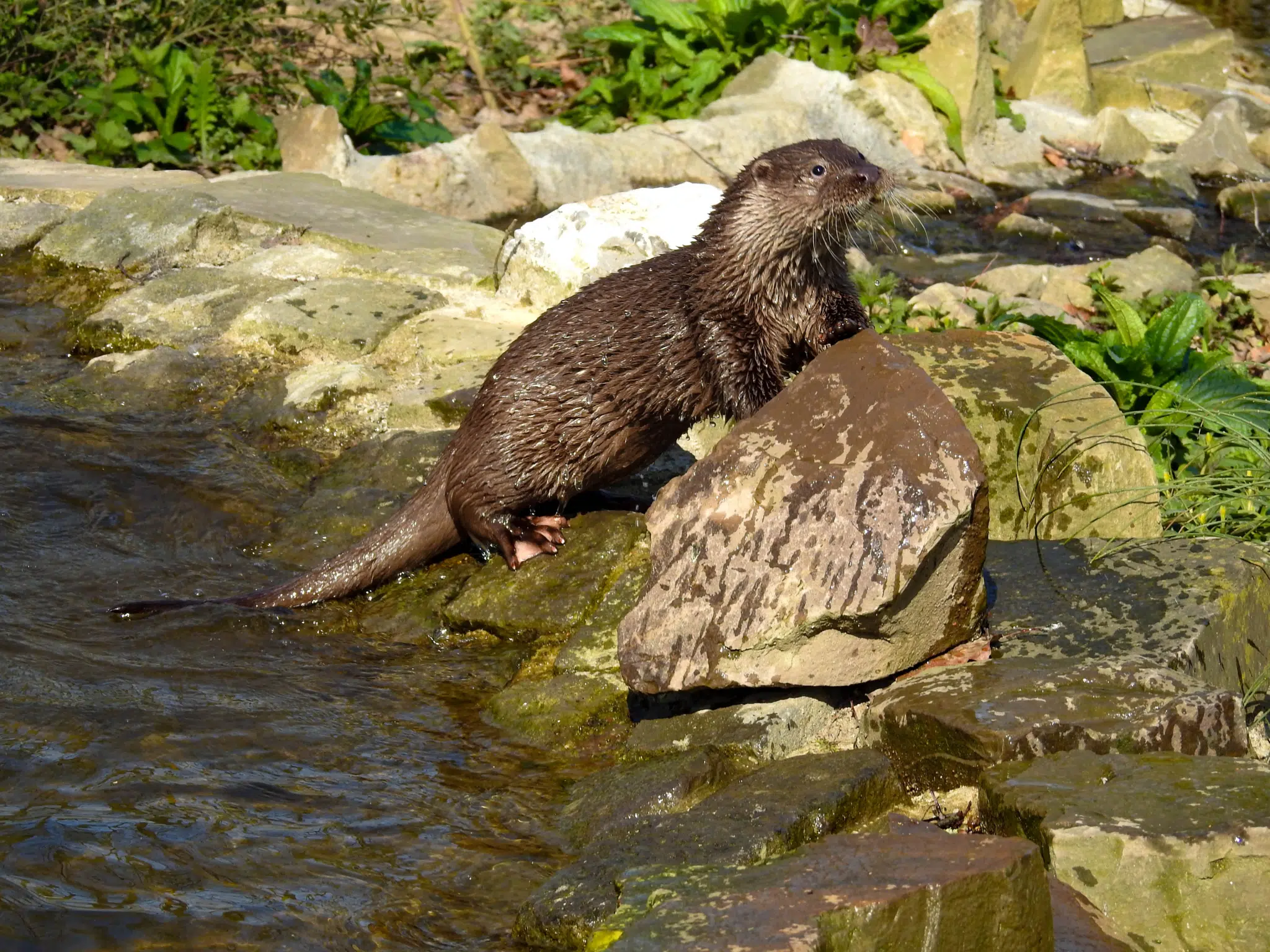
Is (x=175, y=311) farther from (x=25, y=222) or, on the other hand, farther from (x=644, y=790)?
(x=644, y=790)

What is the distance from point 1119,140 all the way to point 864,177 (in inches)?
275

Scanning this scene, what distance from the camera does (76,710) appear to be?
342cm

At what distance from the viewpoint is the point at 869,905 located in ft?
7.16

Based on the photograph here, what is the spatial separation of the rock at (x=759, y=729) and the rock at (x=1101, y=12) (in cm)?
1143

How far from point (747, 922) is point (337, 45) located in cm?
853

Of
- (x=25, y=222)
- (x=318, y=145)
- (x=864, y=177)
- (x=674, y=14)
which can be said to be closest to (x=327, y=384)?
(x=864, y=177)

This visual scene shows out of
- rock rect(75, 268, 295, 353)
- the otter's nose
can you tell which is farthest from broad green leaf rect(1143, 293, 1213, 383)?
rock rect(75, 268, 295, 353)

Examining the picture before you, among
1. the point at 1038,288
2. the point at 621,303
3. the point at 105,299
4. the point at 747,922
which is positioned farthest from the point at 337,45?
the point at 747,922

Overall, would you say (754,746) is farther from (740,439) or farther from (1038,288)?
(1038,288)

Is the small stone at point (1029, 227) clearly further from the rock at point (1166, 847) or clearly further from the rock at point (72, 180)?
the rock at point (1166, 847)

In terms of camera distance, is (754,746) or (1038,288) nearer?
(754,746)

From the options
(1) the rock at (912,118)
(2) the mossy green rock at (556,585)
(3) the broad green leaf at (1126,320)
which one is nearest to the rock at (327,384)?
(2) the mossy green rock at (556,585)

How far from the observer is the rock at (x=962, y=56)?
955cm

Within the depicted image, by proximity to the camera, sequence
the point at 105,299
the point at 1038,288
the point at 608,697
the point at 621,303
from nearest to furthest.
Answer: the point at 608,697
the point at 621,303
the point at 105,299
the point at 1038,288
